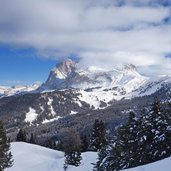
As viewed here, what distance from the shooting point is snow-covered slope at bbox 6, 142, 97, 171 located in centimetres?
7431

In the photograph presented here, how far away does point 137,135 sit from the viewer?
144 feet

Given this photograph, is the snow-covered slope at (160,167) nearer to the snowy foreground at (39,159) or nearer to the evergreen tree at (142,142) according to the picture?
the evergreen tree at (142,142)

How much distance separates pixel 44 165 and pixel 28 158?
817 cm

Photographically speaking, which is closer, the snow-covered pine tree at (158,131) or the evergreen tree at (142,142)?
the snow-covered pine tree at (158,131)

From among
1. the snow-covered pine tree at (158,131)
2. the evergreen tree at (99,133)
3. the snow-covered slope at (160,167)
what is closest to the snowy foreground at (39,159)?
the evergreen tree at (99,133)

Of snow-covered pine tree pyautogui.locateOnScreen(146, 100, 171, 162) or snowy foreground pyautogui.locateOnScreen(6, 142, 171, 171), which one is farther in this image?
snowy foreground pyautogui.locateOnScreen(6, 142, 171, 171)

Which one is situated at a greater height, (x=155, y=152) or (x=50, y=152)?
(x=50, y=152)

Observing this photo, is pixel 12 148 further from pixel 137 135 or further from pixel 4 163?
pixel 137 135

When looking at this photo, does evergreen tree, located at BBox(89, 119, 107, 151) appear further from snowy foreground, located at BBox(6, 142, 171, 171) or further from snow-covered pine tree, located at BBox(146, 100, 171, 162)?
snow-covered pine tree, located at BBox(146, 100, 171, 162)

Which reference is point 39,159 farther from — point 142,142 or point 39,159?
point 142,142

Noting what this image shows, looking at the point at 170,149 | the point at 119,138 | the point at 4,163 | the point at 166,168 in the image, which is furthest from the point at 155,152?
the point at 4,163

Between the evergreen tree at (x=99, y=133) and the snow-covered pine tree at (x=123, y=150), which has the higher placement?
the evergreen tree at (x=99, y=133)

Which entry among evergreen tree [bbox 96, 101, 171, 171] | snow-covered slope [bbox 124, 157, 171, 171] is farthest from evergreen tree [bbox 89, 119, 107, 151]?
snow-covered slope [bbox 124, 157, 171, 171]

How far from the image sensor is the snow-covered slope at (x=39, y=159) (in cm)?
7431
